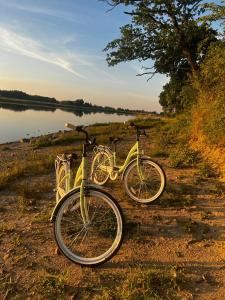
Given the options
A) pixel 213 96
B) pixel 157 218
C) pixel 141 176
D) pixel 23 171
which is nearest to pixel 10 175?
pixel 23 171

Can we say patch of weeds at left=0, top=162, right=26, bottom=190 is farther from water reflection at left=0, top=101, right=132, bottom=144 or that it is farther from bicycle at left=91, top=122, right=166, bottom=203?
water reflection at left=0, top=101, right=132, bottom=144

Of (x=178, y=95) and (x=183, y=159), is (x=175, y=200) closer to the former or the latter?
(x=183, y=159)

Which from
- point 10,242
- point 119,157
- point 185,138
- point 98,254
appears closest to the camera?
point 98,254

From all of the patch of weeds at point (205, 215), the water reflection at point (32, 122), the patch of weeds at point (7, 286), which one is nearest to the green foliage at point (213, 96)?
the patch of weeds at point (205, 215)

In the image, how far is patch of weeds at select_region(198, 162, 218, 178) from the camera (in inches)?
362

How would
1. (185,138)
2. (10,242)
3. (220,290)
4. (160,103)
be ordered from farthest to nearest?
1. (160,103)
2. (185,138)
3. (10,242)
4. (220,290)

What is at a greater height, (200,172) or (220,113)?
(220,113)

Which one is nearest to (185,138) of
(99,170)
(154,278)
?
(99,170)

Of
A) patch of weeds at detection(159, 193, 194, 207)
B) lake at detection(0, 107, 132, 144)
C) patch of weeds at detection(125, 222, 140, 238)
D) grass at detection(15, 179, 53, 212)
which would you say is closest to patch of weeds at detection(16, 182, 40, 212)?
grass at detection(15, 179, 53, 212)

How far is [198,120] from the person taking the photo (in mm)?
12930

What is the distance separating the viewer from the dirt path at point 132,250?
4379mm

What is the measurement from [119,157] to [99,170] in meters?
3.67

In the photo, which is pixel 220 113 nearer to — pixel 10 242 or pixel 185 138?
pixel 185 138

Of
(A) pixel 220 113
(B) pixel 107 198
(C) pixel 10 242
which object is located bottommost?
(C) pixel 10 242
